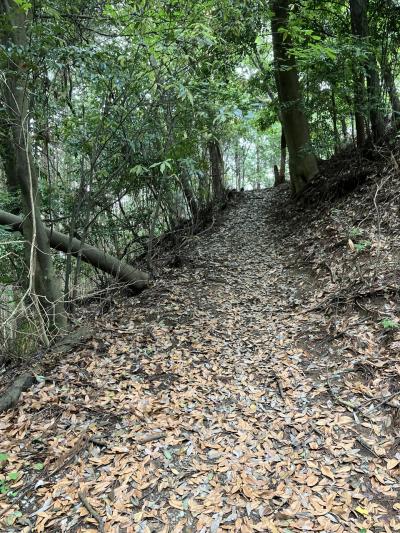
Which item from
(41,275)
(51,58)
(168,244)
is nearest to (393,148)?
(168,244)

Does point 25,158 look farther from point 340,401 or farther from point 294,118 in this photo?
point 294,118

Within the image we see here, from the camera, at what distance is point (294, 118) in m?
9.18

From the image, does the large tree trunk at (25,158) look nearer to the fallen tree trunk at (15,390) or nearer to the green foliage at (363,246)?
the fallen tree trunk at (15,390)

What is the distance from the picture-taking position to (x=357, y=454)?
296cm

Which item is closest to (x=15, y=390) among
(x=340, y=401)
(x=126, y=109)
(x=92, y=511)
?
(x=92, y=511)

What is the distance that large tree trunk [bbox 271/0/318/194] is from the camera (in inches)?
334

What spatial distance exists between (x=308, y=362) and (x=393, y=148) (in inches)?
202

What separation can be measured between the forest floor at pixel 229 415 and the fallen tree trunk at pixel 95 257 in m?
0.47

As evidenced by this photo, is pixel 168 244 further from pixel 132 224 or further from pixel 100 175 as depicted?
pixel 100 175

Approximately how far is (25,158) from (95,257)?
2063 millimetres

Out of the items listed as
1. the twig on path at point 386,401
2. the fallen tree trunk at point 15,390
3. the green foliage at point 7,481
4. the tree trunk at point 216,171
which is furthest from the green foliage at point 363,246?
the tree trunk at point 216,171

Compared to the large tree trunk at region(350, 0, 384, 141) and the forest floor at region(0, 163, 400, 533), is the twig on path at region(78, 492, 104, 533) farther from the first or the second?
the large tree trunk at region(350, 0, 384, 141)

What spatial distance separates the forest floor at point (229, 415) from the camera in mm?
2648

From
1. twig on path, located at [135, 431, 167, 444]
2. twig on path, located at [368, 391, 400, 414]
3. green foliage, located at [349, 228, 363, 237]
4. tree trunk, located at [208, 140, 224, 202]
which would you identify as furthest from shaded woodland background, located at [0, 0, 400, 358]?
twig on path, located at [368, 391, 400, 414]
